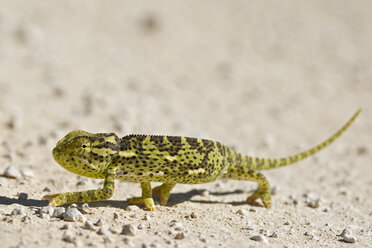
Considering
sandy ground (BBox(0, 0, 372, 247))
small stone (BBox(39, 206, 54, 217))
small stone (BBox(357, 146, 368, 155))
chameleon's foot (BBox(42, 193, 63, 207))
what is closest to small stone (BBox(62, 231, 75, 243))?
sandy ground (BBox(0, 0, 372, 247))

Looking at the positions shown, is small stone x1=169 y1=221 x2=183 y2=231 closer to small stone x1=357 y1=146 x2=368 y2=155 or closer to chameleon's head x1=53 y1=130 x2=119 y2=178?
chameleon's head x1=53 y1=130 x2=119 y2=178

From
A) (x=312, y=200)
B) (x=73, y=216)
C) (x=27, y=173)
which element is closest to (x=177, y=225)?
(x=73, y=216)

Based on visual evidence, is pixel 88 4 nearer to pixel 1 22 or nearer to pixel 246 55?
pixel 1 22

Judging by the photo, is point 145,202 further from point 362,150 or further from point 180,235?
point 362,150

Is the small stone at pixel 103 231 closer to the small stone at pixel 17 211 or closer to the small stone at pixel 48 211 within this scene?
the small stone at pixel 48 211

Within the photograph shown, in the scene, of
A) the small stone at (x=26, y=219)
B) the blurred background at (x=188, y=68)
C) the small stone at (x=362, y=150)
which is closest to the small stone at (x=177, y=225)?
the small stone at (x=26, y=219)

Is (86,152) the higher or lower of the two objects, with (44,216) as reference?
higher
